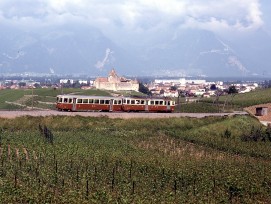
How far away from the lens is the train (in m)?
71.4

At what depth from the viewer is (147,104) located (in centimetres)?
7625

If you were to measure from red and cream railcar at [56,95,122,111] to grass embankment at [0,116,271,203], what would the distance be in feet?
22.2

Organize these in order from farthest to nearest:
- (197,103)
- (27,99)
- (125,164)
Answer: (27,99) < (197,103) < (125,164)

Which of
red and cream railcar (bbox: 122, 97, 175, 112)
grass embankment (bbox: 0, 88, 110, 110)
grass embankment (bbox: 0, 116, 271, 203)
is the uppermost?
red and cream railcar (bbox: 122, 97, 175, 112)

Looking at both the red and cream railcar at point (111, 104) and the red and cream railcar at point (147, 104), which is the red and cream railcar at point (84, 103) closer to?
the red and cream railcar at point (111, 104)

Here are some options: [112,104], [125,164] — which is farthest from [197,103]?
[125,164]

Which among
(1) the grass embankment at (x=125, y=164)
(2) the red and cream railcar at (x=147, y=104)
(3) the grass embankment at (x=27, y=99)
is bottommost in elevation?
(3) the grass embankment at (x=27, y=99)

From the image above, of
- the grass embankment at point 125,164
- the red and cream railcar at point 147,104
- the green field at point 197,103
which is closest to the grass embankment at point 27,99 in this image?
the green field at point 197,103

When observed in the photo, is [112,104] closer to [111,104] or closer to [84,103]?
[111,104]

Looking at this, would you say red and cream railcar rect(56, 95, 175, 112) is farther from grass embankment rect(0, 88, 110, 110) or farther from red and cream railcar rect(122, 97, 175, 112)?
grass embankment rect(0, 88, 110, 110)

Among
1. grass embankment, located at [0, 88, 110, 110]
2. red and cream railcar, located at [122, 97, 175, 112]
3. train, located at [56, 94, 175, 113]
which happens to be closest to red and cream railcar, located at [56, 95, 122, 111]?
train, located at [56, 94, 175, 113]

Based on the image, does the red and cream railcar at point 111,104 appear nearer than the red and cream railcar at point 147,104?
Yes

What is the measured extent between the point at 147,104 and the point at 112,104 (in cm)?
581

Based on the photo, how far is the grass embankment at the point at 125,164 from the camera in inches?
1225
